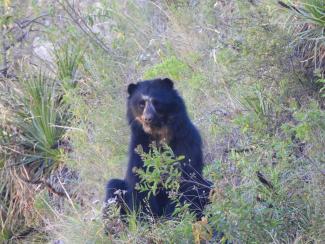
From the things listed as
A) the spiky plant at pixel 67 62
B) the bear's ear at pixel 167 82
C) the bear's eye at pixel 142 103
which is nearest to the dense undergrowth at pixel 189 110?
the spiky plant at pixel 67 62

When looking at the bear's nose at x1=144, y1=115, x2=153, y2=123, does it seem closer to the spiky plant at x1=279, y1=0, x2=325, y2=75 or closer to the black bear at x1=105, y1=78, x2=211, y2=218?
the black bear at x1=105, y1=78, x2=211, y2=218

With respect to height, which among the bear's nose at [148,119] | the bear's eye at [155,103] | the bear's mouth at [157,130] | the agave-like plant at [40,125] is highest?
the bear's eye at [155,103]

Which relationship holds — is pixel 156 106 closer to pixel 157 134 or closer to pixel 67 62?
pixel 157 134

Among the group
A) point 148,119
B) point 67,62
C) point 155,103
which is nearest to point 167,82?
point 155,103

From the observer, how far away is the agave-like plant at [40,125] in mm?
12438

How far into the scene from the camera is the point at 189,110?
10.8 metres

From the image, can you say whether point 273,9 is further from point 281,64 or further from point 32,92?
point 32,92

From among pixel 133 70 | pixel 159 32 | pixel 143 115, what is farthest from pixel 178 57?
pixel 143 115

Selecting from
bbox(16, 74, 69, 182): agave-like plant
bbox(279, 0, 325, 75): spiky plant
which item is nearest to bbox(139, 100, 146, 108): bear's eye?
bbox(279, 0, 325, 75): spiky plant

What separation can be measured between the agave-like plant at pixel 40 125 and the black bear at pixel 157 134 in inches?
133

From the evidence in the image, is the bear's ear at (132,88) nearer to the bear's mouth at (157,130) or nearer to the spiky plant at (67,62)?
the bear's mouth at (157,130)

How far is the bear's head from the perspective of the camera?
29.1 feet

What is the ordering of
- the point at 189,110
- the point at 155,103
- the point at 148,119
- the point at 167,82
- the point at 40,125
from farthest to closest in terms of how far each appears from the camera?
the point at 40,125
the point at 189,110
the point at 167,82
the point at 155,103
the point at 148,119

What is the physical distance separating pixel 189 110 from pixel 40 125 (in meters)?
2.54
